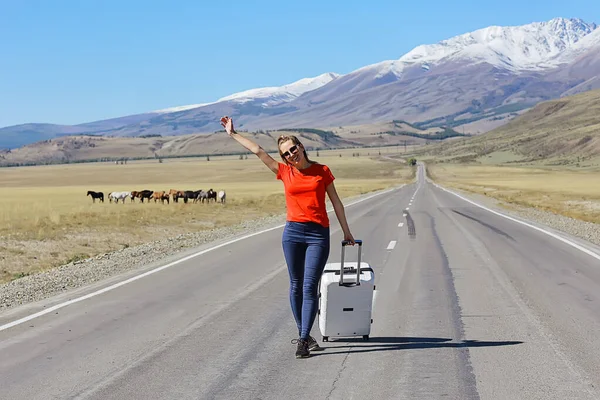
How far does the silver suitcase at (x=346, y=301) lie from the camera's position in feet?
28.0

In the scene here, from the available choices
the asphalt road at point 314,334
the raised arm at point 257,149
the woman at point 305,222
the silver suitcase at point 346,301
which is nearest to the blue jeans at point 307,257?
the woman at point 305,222

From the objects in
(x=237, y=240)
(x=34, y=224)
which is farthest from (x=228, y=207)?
(x=237, y=240)

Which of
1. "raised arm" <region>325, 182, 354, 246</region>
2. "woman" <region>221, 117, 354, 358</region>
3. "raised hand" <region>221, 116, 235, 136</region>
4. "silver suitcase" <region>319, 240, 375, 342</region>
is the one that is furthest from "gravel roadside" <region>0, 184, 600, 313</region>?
"raised arm" <region>325, 182, 354, 246</region>

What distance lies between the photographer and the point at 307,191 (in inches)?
318

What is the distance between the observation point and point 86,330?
9.73 meters

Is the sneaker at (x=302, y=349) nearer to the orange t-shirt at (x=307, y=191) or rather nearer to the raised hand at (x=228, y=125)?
the orange t-shirt at (x=307, y=191)

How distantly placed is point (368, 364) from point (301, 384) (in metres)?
0.95

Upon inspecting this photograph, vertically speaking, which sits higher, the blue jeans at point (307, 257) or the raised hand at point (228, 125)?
the raised hand at point (228, 125)

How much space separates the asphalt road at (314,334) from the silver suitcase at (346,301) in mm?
217

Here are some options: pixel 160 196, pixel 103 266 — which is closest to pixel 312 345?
pixel 103 266

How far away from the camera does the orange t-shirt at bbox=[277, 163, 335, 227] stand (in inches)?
317

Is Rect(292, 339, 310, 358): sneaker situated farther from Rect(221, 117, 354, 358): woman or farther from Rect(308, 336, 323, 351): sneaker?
Rect(308, 336, 323, 351): sneaker

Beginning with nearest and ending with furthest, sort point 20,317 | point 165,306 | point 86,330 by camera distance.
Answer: point 86,330 → point 20,317 → point 165,306

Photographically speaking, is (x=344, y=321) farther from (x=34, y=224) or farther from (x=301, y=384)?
(x=34, y=224)
